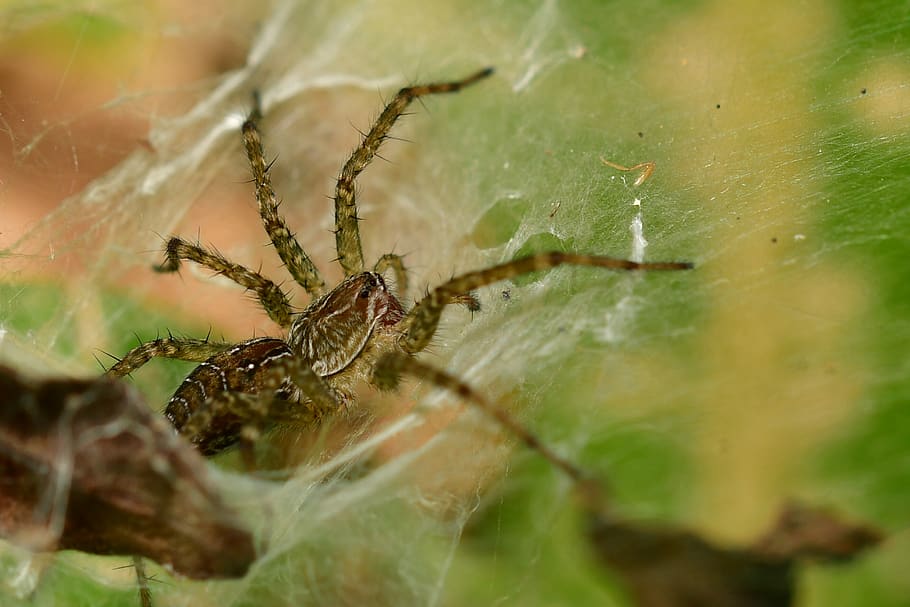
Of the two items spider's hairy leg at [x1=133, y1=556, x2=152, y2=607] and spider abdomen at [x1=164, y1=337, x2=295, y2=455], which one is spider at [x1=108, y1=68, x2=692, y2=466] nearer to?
spider abdomen at [x1=164, y1=337, x2=295, y2=455]

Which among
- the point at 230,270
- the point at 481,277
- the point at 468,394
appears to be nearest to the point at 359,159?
the point at 230,270

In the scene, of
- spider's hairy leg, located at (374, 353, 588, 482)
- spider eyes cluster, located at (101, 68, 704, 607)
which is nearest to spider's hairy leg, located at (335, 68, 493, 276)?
spider eyes cluster, located at (101, 68, 704, 607)

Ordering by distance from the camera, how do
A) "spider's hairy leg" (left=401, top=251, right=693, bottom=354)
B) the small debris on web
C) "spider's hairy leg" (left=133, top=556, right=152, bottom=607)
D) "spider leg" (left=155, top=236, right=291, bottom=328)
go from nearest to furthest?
the small debris on web → "spider's hairy leg" (left=401, top=251, right=693, bottom=354) → "spider's hairy leg" (left=133, top=556, right=152, bottom=607) → "spider leg" (left=155, top=236, right=291, bottom=328)

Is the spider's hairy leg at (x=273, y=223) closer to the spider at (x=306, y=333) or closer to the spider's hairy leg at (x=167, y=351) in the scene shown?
the spider at (x=306, y=333)

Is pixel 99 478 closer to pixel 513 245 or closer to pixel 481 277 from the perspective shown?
pixel 481 277

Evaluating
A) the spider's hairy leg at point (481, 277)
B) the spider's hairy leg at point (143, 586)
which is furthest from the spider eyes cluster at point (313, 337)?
the spider's hairy leg at point (143, 586)

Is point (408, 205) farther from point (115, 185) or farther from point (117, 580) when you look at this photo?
point (117, 580)
